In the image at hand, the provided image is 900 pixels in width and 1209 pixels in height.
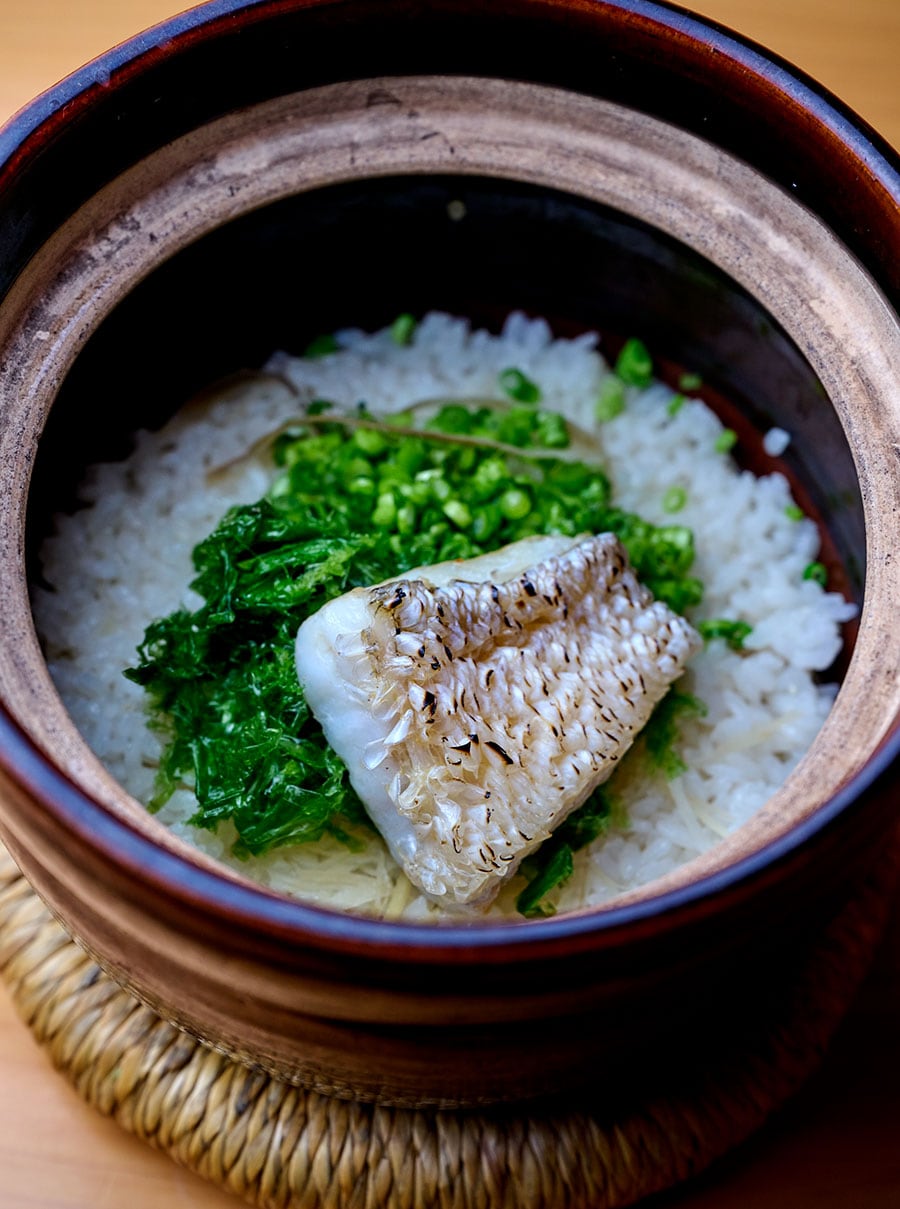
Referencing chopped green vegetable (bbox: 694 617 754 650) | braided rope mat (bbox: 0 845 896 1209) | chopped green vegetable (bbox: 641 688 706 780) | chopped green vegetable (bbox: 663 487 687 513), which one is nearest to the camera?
braided rope mat (bbox: 0 845 896 1209)

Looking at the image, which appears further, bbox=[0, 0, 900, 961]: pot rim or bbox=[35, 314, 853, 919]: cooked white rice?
bbox=[35, 314, 853, 919]: cooked white rice

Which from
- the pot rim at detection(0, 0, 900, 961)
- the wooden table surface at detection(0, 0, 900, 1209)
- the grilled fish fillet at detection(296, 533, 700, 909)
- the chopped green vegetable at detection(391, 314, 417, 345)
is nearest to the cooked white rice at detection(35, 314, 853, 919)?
the chopped green vegetable at detection(391, 314, 417, 345)

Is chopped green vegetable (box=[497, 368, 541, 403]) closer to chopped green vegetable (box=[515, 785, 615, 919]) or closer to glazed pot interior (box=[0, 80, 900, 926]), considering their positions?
glazed pot interior (box=[0, 80, 900, 926])

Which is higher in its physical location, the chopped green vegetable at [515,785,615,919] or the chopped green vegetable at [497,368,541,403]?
the chopped green vegetable at [497,368,541,403]

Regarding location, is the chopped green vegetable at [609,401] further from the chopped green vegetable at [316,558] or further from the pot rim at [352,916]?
the pot rim at [352,916]

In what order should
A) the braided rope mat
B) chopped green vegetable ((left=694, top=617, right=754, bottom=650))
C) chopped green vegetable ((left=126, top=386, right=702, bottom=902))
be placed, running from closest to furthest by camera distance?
the braided rope mat, chopped green vegetable ((left=126, top=386, right=702, bottom=902)), chopped green vegetable ((left=694, top=617, right=754, bottom=650))

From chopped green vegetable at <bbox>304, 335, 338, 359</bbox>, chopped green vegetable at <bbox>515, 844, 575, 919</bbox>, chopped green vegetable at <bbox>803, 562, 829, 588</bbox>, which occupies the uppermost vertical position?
chopped green vegetable at <bbox>304, 335, 338, 359</bbox>

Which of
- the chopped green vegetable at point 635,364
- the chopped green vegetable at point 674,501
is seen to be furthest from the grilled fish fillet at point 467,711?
the chopped green vegetable at point 635,364
